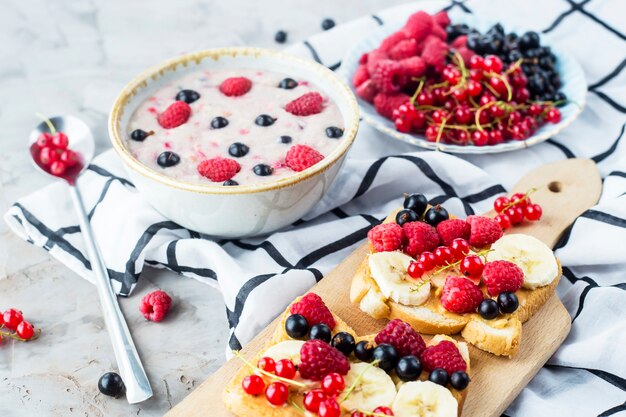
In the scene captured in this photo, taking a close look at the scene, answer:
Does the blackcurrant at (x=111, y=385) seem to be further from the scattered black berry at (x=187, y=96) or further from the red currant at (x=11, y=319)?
the scattered black berry at (x=187, y=96)

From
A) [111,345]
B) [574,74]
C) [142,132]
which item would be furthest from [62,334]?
[574,74]

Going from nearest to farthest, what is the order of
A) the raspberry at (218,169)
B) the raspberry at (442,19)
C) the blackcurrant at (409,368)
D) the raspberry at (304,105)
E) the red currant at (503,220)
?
the blackcurrant at (409,368)
the raspberry at (218,169)
the red currant at (503,220)
the raspberry at (304,105)
the raspberry at (442,19)

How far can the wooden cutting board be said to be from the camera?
74.7 inches

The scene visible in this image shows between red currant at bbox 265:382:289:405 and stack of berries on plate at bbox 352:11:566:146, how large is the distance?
1216mm

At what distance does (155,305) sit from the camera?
2.22 meters

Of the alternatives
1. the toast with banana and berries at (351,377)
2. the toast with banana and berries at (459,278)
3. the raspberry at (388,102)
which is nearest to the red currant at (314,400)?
the toast with banana and berries at (351,377)

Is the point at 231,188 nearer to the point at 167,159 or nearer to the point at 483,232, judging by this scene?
the point at 167,159

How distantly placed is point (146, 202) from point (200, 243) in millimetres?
294

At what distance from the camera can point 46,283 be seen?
2.37 metres

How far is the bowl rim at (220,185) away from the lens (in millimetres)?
2182

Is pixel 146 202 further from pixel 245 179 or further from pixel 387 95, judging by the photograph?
pixel 387 95

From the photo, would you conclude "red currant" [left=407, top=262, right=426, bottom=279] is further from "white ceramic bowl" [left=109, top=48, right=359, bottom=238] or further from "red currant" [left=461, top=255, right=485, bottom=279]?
"white ceramic bowl" [left=109, top=48, right=359, bottom=238]

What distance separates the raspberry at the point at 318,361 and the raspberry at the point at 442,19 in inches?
70.3

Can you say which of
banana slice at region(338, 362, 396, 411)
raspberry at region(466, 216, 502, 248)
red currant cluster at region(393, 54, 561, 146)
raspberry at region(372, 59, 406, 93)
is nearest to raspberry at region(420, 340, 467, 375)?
banana slice at region(338, 362, 396, 411)
